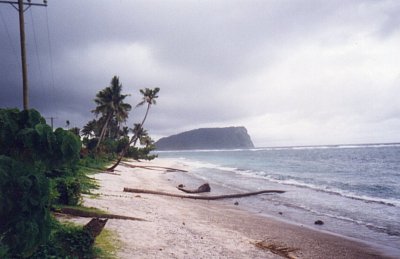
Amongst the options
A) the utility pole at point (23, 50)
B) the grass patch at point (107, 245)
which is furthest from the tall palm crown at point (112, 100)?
the grass patch at point (107, 245)

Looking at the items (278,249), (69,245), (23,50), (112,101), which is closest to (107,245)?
(69,245)

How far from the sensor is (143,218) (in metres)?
13.0

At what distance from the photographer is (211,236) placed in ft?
39.9

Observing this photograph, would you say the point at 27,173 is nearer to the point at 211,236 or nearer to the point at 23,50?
the point at 211,236

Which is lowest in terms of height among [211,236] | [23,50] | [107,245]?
[211,236]

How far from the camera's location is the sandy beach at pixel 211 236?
9836 mm

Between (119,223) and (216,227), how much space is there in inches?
189

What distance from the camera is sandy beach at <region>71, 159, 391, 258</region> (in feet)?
32.3

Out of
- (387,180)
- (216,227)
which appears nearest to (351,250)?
(216,227)

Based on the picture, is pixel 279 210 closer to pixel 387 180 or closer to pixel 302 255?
pixel 302 255

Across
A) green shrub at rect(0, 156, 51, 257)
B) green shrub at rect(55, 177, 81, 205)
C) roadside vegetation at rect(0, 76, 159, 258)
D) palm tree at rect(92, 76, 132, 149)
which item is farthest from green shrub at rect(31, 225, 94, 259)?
palm tree at rect(92, 76, 132, 149)

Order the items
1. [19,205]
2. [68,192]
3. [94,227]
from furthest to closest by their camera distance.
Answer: [68,192], [94,227], [19,205]

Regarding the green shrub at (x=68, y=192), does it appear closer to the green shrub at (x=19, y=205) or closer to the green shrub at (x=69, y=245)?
the green shrub at (x=69, y=245)

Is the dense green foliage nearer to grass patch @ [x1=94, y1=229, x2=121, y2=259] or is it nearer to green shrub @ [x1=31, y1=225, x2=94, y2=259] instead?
green shrub @ [x1=31, y1=225, x2=94, y2=259]
